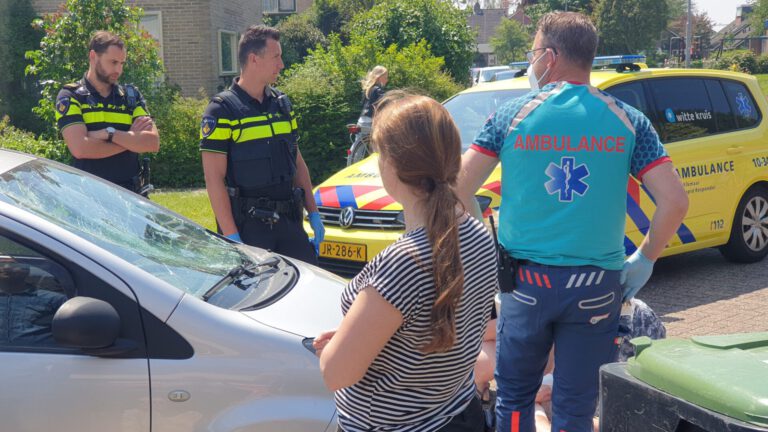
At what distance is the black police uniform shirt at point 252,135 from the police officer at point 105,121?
3.10 ft

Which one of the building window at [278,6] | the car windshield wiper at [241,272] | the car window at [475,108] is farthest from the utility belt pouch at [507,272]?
the building window at [278,6]

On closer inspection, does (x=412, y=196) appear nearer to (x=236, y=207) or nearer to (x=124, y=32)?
(x=236, y=207)

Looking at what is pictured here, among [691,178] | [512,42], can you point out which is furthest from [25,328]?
[512,42]

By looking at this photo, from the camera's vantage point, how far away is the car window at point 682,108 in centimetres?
714

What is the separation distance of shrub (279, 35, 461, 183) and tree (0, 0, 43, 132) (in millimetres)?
8592

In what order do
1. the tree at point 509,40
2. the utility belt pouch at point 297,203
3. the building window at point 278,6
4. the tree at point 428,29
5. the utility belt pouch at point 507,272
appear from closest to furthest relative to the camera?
the utility belt pouch at point 507,272, the utility belt pouch at point 297,203, the tree at point 428,29, the building window at point 278,6, the tree at point 509,40

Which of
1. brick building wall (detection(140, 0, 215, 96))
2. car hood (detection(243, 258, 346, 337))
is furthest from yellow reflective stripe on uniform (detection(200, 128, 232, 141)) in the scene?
brick building wall (detection(140, 0, 215, 96))

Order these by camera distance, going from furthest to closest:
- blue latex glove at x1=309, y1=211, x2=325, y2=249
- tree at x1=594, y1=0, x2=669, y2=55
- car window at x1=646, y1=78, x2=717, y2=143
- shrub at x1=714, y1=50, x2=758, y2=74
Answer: tree at x1=594, y1=0, x2=669, y2=55 → shrub at x1=714, y1=50, x2=758, y2=74 → car window at x1=646, y1=78, x2=717, y2=143 → blue latex glove at x1=309, y1=211, x2=325, y2=249

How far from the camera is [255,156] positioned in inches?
187

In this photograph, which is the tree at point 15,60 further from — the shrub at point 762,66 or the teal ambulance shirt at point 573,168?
the shrub at point 762,66

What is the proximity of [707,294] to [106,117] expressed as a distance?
495 cm

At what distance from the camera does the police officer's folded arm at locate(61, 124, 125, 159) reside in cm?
534

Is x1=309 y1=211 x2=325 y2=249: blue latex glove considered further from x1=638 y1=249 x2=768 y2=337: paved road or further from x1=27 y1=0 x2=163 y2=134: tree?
x1=27 y1=0 x2=163 y2=134: tree

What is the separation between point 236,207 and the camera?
4836mm
